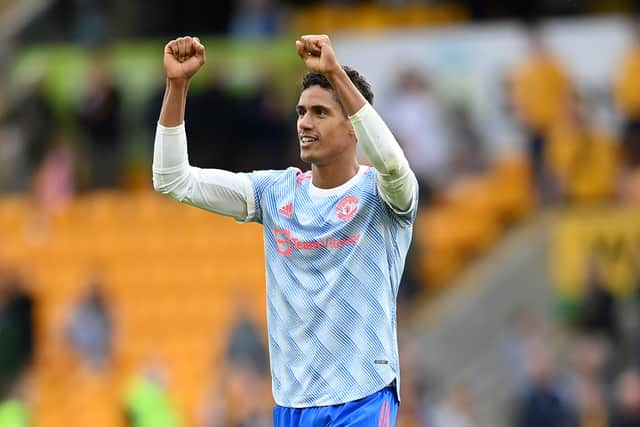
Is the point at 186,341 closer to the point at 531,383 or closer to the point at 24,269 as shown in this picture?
the point at 24,269

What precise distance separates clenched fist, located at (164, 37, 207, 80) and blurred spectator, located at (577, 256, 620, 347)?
27.4 ft

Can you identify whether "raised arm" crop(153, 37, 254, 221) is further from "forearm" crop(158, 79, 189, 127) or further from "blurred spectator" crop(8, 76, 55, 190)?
"blurred spectator" crop(8, 76, 55, 190)

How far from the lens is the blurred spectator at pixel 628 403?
1314cm

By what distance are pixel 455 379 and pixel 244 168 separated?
12.0 ft

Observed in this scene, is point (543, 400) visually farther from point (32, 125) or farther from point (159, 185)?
point (32, 125)

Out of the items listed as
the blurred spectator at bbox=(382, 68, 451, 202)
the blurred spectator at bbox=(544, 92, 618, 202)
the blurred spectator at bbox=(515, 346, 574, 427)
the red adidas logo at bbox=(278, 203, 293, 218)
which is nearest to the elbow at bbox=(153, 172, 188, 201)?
the red adidas logo at bbox=(278, 203, 293, 218)

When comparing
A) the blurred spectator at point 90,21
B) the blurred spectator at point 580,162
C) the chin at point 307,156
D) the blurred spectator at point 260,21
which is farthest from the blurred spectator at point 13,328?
the chin at point 307,156

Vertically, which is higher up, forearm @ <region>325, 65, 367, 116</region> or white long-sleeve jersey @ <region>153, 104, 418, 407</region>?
forearm @ <region>325, 65, 367, 116</region>

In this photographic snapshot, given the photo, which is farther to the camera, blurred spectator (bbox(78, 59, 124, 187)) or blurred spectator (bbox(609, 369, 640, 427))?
blurred spectator (bbox(78, 59, 124, 187))

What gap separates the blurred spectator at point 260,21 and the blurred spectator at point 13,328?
14.6 feet

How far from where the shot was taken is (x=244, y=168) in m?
18.4

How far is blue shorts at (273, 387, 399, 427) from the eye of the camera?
6730mm

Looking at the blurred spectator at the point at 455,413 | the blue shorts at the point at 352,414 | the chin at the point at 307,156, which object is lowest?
the blurred spectator at the point at 455,413

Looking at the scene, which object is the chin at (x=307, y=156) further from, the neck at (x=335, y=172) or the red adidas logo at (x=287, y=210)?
the red adidas logo at (x=287, y=210)
